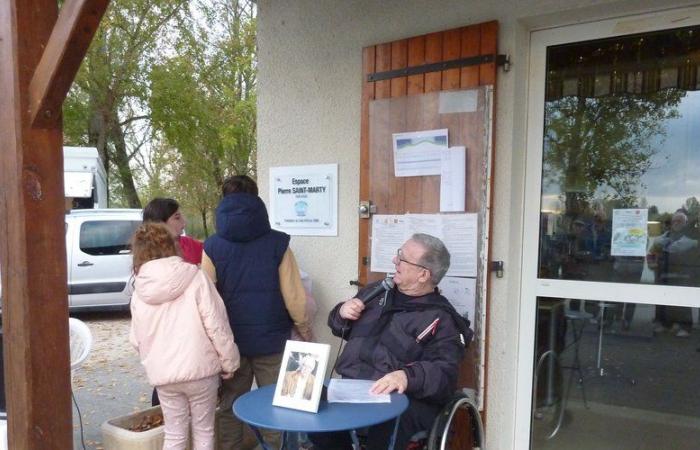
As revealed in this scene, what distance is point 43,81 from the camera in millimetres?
1854

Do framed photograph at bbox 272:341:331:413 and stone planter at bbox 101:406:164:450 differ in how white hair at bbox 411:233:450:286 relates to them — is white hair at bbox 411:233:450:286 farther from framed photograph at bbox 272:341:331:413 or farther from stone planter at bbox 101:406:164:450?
stone planter at bbox 101:406:164:450

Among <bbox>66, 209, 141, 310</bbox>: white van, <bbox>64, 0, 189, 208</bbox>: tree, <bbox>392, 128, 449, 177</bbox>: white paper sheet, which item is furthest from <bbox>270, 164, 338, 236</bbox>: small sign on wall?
<bbox>64, 0, 189, 208</bbox>: tree

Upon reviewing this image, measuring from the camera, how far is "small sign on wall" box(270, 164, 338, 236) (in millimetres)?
3186

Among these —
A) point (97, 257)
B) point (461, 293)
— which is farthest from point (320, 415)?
point (97, 257)

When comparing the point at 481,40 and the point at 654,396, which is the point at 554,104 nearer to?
the point at 481,40

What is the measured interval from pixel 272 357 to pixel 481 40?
1960 millimetres

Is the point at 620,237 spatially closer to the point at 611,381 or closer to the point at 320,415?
the point at 611,381

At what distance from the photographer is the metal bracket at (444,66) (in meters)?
2.58

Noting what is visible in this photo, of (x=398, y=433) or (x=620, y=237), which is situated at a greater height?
(x=620, y=237)

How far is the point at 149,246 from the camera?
245 centimetres

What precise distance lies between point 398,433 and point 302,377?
51 centimetres

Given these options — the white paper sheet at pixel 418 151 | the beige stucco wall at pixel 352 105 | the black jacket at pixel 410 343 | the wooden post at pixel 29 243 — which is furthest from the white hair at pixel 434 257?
the wooden post at pixel 29 243

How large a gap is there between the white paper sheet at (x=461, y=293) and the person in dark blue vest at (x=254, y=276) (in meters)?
0.76

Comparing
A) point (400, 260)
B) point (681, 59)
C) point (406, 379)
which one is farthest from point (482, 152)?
point (406, 379)
